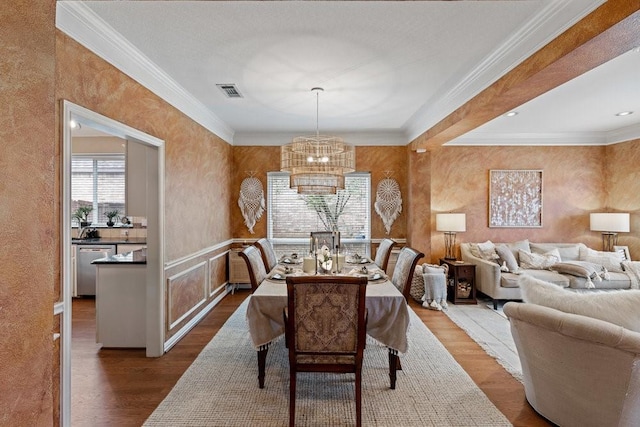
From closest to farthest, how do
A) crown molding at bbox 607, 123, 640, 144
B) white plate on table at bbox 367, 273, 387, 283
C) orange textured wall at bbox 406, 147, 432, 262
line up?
white plate on table at bbox 367, 273, 387, 283 → crown molding at bbox 607, 123, 640, 144 → orange textured wall at bbox 406, 147, 432, 262

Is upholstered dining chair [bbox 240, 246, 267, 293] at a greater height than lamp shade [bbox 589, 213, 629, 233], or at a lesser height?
lesser

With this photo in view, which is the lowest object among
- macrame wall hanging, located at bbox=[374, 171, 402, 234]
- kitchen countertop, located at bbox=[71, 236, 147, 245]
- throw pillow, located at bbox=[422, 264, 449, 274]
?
throw pillow, located at bbox=[422, 264, 449, 274]

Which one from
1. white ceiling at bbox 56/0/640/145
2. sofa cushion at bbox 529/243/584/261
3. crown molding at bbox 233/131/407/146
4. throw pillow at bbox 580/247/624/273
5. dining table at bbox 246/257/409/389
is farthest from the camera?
crown molding at bbox 233/131/407/146

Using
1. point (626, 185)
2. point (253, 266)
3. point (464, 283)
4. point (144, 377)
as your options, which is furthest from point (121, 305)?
point (626, 185)

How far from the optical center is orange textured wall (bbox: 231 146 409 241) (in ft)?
19.4

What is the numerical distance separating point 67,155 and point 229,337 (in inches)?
97.0

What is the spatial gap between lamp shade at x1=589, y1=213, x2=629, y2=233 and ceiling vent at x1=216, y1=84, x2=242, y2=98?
587 cm

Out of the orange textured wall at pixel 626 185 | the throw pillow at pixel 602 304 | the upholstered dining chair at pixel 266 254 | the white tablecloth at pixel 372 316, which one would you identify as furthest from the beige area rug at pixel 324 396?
the orange textured wall at pixel 626 185

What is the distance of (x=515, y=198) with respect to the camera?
5.79 metres

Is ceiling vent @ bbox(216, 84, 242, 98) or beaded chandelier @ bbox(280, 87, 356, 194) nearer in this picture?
beaded chandelier @ bbox(280, 87, 356, 194)

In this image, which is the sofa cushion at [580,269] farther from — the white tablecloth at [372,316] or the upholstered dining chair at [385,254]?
the white tablecloth at [372,316]

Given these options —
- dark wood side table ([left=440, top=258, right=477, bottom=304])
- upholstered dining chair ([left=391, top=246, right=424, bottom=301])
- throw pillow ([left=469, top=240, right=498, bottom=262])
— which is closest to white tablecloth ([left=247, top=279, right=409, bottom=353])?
upholstered dining chair ([left=391, top=246, right=424, bottom=301])

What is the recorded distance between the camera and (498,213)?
19.0ft

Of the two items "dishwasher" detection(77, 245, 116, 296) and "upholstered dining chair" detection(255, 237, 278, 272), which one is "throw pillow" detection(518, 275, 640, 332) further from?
"dishwasher" detection(77, 245, 116, 296)
